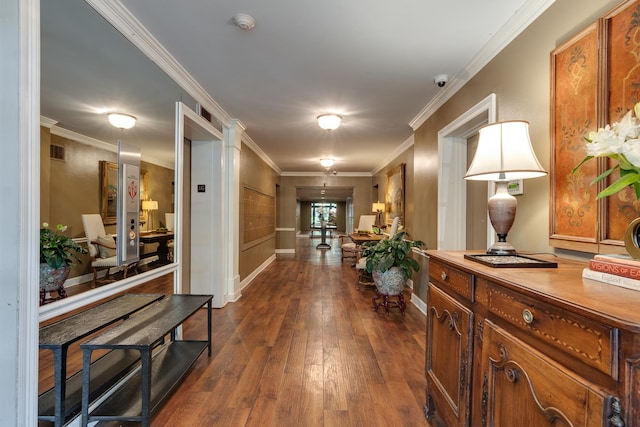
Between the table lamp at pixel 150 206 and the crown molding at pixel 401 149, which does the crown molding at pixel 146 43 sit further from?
the crown molding at pixel 401 149

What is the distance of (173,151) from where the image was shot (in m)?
2.67

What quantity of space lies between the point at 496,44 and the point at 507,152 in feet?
4.07

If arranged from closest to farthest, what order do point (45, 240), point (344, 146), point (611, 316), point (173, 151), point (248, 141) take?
point (611, 316), point (45, 240), point (173, 151), point (248, 141), point (344, 146)

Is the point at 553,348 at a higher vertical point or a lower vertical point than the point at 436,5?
lower

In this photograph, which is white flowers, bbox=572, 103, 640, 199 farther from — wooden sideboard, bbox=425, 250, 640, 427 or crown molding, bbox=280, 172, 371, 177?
crown molding, bbox=280, 172, 371, 177

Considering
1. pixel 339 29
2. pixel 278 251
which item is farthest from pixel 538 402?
pixel 278 251

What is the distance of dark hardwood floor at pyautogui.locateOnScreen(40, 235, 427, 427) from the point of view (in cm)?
186

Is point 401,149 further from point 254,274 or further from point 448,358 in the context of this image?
point 448,358

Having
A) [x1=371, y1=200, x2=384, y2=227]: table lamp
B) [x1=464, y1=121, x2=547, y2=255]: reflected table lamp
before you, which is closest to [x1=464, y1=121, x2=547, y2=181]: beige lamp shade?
[x1=464, y1=121, x2=547, y2=255]: reflected table lamp

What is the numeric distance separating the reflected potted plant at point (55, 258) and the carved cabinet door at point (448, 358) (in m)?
1.95

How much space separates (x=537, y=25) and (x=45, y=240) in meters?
2.88

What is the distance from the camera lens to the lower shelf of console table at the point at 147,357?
1602 mm

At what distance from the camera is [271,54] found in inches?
94.7

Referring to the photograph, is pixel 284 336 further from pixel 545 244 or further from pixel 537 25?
pixel 537 25
